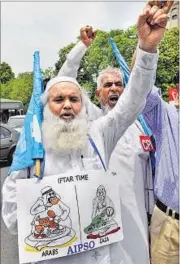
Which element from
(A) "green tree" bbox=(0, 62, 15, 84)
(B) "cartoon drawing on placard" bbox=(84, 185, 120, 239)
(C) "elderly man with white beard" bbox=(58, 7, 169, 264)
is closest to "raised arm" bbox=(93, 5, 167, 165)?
(B) "cartoon drawing on placard" bbox=(84, 185, 120, 239)

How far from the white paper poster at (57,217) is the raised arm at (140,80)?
28 centimetres

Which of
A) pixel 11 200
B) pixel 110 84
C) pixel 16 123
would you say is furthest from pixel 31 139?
pixel 16 123

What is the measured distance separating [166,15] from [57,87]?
0.69m

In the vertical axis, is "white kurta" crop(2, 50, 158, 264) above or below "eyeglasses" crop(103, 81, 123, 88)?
below

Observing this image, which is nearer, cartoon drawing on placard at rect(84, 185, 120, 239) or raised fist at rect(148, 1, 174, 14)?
raised fist at rect(148, 1, 174, 14)

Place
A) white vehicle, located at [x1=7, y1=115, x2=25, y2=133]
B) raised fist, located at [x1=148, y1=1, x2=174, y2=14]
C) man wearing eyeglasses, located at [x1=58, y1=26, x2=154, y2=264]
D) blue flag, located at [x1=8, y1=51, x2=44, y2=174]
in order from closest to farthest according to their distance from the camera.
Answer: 1. raised fist, located at [x1=148, y1=1, x2=174, y2=14]
2. blue flag, located at [x1=8, y1=51, x2=44, y2=174]
3. man wearing eyeglasses, located at [x1=58, y1=26, x2=154, y2=264]
4. white vehicle, located at [x1=7, y1=115, x2=25, y2=133]

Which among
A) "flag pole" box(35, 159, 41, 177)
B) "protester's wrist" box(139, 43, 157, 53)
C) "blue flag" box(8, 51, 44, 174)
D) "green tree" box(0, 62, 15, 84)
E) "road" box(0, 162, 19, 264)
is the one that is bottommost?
"road" box(0, 162, 19, 264)

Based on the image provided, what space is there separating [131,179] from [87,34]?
0.98 metres

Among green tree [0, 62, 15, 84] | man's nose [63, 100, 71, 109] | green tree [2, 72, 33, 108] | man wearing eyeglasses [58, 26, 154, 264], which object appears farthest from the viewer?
green tree [0, 62, 15, 84]

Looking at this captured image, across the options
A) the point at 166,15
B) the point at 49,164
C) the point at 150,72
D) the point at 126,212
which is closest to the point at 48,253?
the point at 49,164

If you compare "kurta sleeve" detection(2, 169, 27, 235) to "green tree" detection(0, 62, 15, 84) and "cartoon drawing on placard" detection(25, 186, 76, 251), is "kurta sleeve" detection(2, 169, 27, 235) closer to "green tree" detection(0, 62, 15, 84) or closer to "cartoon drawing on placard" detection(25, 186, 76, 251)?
"cartoon drawing on placard" detection(25, 186, 76, 251)

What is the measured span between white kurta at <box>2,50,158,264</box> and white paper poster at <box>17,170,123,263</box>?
0.07 metres

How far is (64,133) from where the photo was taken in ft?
6.35

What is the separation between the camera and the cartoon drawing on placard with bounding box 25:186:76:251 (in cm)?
174
